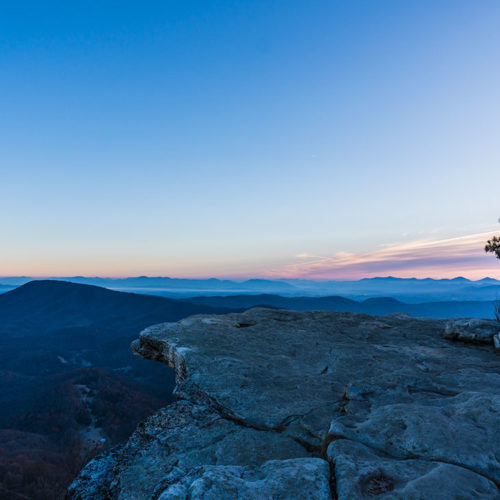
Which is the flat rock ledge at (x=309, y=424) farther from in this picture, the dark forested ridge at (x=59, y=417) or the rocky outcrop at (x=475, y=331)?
the dark forested ridge at (x=59, y=417)

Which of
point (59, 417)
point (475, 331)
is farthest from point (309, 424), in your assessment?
point (59, 417)

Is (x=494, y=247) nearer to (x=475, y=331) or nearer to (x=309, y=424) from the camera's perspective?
(x=475, y=331)

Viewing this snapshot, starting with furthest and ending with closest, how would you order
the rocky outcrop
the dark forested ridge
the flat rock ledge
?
the dark forested ridge
the rocky outcrop
the flat rock ledge

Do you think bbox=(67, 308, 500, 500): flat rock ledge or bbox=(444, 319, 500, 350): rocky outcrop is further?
bbox=(444, 319, 500, 350): rocky outcrop

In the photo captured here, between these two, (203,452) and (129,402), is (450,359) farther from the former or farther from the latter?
(129,402)

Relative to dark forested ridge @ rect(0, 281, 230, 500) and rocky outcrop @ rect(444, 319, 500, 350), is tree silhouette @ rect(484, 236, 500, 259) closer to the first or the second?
rocky outcrop @ rect(444, 319, 500, 350)

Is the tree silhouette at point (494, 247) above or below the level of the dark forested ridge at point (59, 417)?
above

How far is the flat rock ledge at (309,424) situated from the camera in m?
3.38

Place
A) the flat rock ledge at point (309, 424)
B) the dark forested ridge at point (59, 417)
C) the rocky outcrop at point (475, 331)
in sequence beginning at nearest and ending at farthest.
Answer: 1. the flat rock ledge at point (309, 424)
2. the rocky outcrop at point (475, 331)
3. the dark forested ridge at point (59, 417)

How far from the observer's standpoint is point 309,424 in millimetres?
5484

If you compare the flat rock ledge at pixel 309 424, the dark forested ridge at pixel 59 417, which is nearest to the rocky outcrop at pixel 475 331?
the flat rock ledge at pixel 309 424

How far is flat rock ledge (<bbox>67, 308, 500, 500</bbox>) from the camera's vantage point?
11.1ft

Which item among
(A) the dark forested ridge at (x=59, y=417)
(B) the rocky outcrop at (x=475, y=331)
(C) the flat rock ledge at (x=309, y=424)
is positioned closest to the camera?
(C) the flat rock ledge at (x=309, y=424)

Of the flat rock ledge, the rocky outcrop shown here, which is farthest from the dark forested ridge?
the rocky outcrop
